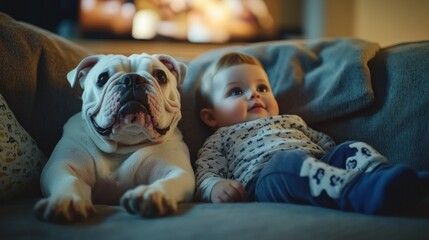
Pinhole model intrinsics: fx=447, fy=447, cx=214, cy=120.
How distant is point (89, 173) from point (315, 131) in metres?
0.64

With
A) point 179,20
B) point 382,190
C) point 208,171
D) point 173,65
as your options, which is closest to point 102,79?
point 173,65

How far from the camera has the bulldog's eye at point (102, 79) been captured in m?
1.08

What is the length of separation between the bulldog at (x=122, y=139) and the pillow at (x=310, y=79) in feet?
0.87

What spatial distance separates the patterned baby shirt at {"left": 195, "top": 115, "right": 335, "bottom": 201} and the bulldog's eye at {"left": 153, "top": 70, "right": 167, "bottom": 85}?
0.24 meters

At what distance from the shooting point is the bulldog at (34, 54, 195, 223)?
1001 millimetres

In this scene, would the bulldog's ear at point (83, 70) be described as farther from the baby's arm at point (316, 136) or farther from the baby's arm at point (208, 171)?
the baby's arm at point (316, 136)

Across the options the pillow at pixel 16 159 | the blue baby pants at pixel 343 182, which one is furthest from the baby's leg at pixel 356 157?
the pillow at pixel 16 159

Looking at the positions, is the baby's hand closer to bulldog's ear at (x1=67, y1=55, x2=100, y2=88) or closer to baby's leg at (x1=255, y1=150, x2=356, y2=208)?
baby's leg at (x1=255, y1=150, x2=356, y2=208)

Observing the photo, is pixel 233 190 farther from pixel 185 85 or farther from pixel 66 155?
pixel 185 85

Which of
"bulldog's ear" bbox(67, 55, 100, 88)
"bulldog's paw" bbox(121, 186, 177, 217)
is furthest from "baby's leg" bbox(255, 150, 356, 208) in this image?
"bulldog's ear" bbox(67, 55, 100, 88)

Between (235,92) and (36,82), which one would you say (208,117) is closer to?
(235,92)

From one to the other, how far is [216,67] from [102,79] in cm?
44

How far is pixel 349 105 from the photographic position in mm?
1276

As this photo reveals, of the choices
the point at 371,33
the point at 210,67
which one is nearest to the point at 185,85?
the point at 210,67
